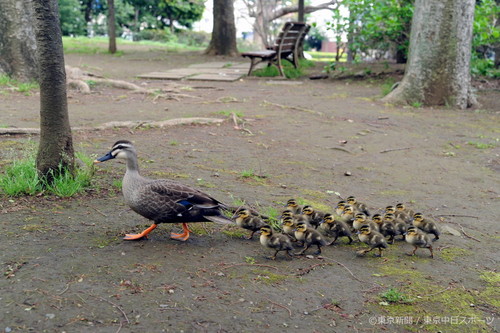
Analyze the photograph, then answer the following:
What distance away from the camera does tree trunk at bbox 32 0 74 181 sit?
5.65 metres

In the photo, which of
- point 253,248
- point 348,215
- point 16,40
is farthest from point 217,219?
point 16,40

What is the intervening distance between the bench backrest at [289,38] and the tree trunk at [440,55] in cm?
534

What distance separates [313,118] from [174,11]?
3201 cm

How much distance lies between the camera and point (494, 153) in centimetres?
978

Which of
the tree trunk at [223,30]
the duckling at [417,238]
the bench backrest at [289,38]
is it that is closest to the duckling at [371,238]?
the duckling at [417,238]

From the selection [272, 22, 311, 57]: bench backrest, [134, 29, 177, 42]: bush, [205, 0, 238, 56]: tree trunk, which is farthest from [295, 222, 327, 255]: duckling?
[134, 29, 177, 42]: bush

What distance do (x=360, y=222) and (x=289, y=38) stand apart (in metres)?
14.0

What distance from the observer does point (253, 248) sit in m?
5.14

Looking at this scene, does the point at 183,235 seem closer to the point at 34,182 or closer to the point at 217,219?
the point at 217,219

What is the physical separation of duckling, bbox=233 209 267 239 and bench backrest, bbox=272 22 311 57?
44.0 feet

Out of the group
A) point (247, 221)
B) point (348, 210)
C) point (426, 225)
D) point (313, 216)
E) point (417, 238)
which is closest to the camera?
point (417, 238)

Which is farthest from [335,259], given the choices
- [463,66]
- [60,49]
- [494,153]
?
[463,66]

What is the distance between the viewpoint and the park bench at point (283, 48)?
17.7 meters

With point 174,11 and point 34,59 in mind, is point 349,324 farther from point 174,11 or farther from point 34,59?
point 174,11
